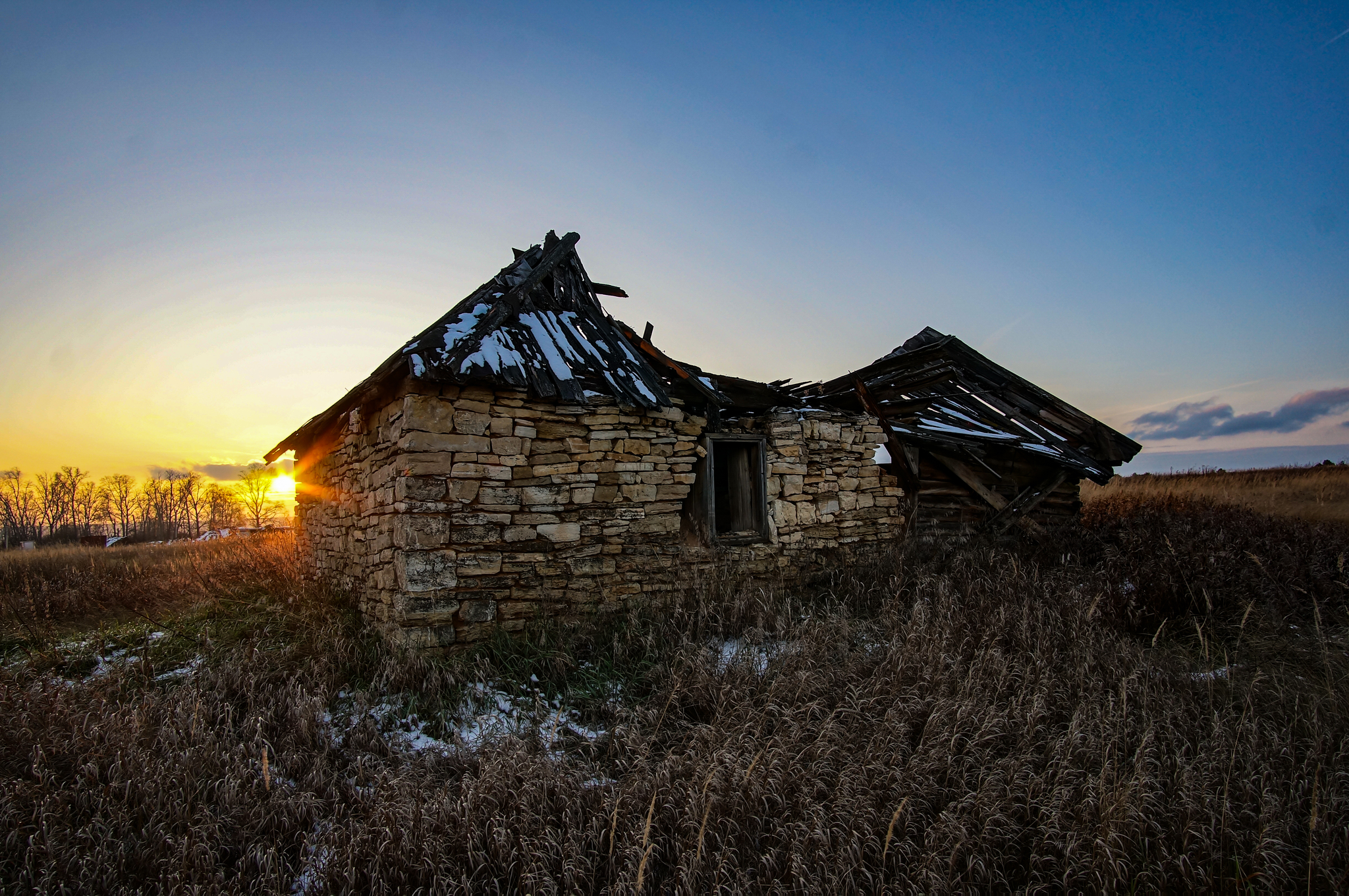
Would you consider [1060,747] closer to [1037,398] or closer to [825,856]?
[825,856]

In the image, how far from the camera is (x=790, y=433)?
741cm

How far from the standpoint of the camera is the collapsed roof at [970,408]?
8.47 m

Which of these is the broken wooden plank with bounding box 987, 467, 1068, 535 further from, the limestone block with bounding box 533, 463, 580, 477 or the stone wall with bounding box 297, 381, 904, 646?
the limestone block with bounding box 533, 463, 580, 477

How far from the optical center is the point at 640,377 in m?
6.40

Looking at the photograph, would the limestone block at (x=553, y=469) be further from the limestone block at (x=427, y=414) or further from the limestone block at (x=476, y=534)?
the limestone block at (x=427, y=414)

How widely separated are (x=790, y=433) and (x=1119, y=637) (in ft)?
12.3

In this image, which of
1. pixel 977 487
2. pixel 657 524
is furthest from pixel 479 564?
pixel 977 487

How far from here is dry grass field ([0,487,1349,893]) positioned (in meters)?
2.64

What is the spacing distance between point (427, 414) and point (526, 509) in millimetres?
1206

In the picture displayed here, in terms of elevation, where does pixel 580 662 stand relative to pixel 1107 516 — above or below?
below

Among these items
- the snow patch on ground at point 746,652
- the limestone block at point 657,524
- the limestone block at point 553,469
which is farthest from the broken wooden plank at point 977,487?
the limestone block at point 553,469

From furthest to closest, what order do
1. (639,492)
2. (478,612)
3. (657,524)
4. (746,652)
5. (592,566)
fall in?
(657,524), (639,492), (592,566), (478,612), (746,652)

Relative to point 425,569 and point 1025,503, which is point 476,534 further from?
point 1025,503

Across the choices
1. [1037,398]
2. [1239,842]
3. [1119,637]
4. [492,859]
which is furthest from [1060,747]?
[1037,398]
